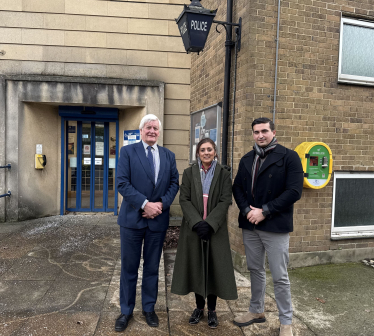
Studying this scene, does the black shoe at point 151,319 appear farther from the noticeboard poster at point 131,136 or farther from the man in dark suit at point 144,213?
the noticeboard poster at point 131,136

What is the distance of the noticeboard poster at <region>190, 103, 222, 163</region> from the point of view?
5273mm

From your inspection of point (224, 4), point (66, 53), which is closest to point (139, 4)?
point (66, 53)

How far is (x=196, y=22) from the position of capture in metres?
4.30

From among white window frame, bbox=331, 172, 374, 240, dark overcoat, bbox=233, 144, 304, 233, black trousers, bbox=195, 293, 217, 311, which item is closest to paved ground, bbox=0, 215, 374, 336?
black trousers, bbox=195, 293, 217, 311

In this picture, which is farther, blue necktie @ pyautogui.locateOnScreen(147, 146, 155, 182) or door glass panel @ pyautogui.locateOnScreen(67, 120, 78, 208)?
door glass panel @ pyautogui.locateOnScreen(67, 120, 78, 208)

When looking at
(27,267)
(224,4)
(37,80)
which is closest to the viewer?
(27,267)

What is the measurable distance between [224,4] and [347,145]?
2.92m

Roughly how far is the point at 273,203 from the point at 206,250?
74 cm

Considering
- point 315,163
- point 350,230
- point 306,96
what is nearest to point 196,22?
point 306,96

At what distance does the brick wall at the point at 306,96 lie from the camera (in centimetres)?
445

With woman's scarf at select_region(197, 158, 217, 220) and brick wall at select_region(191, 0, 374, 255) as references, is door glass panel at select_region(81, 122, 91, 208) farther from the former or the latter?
woman's scarf at select_region(197, 158, 217, 220)

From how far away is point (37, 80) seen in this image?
21.9 ft

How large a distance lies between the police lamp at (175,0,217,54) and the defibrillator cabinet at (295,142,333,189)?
6.59 feet

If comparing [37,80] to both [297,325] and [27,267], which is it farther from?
[297,325]
